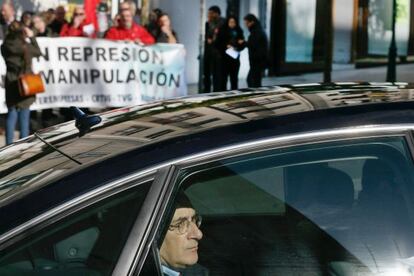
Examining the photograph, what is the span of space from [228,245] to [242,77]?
18389 millimetres

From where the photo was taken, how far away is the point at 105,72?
43.9ft

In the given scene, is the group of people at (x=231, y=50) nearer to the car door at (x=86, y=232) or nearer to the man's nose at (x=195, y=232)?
the man's nose at (x=195, y=232)

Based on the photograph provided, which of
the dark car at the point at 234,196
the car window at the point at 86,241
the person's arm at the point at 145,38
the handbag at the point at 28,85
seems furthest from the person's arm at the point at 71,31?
the car window at the point at 86,241

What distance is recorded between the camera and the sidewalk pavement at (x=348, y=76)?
20766 millimetres

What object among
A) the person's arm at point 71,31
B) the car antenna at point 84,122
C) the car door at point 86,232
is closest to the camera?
the car door at point 86,232

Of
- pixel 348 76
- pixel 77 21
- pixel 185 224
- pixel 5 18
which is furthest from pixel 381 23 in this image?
pixel 185 224

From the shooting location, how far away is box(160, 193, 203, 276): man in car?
263cm

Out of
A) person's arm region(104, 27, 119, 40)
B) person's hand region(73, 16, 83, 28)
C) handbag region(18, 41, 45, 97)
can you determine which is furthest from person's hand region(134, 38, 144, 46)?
handbag region(18, 41, 45, 97)

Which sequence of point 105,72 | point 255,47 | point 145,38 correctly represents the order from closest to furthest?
point 105,72
point 145,38
point 255,47

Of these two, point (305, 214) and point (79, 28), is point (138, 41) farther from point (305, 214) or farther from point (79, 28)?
point (305, 214)

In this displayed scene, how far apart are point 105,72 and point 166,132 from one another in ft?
35.2

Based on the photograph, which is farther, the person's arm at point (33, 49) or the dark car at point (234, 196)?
the person's arm at point (33, 49)

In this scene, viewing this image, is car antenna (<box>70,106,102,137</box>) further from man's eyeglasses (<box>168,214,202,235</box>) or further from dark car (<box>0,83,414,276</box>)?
man's eyeglasses (<box>168,214,202,235</box>)

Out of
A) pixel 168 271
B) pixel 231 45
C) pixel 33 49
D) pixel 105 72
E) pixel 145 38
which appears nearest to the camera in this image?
pixel 168 271
